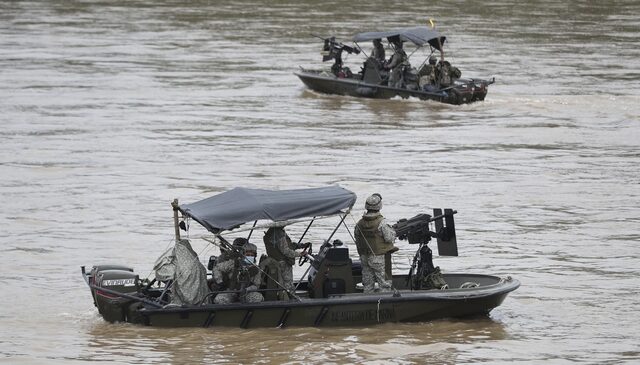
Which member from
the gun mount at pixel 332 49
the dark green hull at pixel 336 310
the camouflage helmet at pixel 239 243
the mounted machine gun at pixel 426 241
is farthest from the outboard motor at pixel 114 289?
the gun mount at pixel 332 49

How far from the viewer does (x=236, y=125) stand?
32875 millimetres

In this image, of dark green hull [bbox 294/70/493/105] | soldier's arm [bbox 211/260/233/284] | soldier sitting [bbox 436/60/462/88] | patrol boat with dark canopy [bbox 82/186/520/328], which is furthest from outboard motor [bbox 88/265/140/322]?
soldier sitting [bbox 436/60/462/88]

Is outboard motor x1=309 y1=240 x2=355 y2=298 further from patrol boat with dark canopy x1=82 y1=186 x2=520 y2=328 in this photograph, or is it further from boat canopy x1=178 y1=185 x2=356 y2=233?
boat canopy x1=178 y1=185 x2=356 y2=233

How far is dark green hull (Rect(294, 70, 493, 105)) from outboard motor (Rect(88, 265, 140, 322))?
1836 centimetres

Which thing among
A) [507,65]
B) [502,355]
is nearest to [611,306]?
[502,355]

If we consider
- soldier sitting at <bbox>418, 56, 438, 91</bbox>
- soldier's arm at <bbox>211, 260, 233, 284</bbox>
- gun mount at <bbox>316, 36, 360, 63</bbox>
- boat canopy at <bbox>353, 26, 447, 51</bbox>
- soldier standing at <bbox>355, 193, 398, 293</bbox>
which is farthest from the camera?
gun mount at <bbox>316, 36, 360, 63</bbox>

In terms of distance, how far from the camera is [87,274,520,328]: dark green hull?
51.2 feet

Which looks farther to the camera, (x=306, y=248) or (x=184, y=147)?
(x=184, y=147)

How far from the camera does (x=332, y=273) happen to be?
15883 millimetres

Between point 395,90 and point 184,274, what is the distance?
19533 millimetres

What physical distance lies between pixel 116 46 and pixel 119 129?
1759cm

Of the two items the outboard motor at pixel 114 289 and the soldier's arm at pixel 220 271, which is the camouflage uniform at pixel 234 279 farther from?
the outboard motor at pixel 114 289

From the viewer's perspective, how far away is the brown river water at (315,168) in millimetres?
15781

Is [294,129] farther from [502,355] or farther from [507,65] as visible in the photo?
[502,355]
